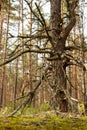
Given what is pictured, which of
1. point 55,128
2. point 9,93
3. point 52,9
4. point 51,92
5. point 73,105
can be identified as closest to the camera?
point 55,128

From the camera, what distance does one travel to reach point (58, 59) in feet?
16.2

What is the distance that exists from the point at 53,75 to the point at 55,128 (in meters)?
2.98

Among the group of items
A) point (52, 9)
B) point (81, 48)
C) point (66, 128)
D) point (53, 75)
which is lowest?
point (66, 128)

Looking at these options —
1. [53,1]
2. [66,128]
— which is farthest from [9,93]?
[66,128]

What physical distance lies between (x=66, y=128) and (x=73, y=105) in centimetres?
175

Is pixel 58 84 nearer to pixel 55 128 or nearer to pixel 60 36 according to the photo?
pixel 60 36

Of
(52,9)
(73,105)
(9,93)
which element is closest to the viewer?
(73,105)

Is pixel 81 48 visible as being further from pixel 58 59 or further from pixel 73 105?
pixel 73 105

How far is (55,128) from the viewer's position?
216 cm

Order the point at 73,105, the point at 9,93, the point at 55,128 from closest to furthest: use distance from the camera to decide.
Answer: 1. the point at 55,128
2. the point at 73,105
3. the point at 9,93

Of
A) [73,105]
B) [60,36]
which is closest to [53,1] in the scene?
[60,36]

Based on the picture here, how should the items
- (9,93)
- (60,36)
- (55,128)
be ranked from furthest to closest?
(9,93) < (60,36) < (55,128)

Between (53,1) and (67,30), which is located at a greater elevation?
(53,1)

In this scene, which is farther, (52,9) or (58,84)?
(52,9)
